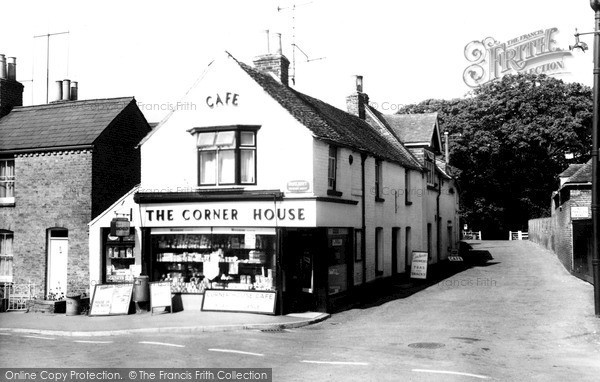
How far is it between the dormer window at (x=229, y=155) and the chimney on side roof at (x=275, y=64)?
15.0 ft

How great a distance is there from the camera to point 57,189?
22.4 m

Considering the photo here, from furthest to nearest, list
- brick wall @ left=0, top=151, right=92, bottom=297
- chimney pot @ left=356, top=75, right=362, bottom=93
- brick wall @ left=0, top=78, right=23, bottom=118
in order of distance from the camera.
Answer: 1. chimney pot @ left=356, top=75, right=362, bottom=93
2. brick wall @ left=0, top=78, right=23, bottom=118
3. brick wall @ left=0, top=151, right=92, bottom=297

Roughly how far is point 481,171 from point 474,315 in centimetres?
4365

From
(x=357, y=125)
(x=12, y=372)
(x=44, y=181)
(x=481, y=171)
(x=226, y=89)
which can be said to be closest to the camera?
(x=12, y=372)

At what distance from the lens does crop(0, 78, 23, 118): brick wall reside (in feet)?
84.5

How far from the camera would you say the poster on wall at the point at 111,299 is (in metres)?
19.6

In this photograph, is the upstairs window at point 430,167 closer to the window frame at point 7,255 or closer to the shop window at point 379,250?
the shop window at point 379,250

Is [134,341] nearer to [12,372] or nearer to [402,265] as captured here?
[12,372]

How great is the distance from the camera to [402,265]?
29.2 meters

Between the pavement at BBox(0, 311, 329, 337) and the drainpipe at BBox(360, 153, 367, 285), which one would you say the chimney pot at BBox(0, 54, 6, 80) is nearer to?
the pavement at BBox(0, 311, 329, 337)

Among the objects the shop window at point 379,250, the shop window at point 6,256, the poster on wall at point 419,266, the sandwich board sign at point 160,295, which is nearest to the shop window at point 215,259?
the sandwich board sign at point 160,295

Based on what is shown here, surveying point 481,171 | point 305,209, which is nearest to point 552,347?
point 305,209

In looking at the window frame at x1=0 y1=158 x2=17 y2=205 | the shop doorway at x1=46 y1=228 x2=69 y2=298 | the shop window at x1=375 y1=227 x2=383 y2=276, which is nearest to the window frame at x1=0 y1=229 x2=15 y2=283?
the window frame at x1=0 y1=158 x2=17 y2=205

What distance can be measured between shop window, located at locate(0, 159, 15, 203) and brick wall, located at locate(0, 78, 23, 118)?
10.4 feet
